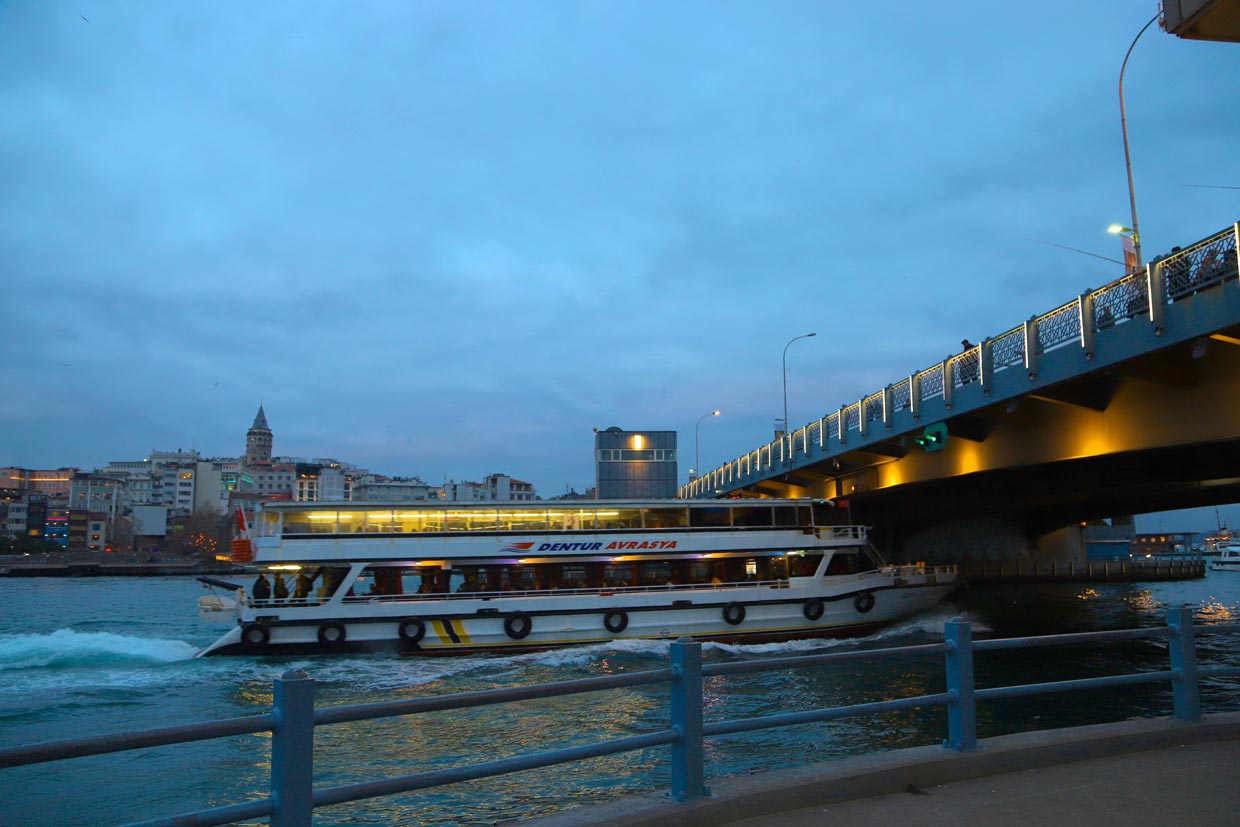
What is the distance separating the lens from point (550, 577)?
2731cm

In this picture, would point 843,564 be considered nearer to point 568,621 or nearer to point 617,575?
point 617,575

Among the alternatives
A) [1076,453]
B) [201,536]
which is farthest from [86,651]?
[201,536]

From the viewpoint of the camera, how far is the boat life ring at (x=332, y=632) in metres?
25.2

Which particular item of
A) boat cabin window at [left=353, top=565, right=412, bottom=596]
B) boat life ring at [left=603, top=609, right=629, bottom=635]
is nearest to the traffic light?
boat life ring at [left=603, top=609, right=629, bottom=635]

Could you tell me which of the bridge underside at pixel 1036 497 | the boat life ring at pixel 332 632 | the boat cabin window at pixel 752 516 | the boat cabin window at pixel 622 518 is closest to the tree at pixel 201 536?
the bridge underside at pixel 1036 497

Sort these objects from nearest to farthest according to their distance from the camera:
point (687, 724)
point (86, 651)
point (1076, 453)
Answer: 1. point (687, 724)
2. point (1076, 453)
3. point (86, 651)

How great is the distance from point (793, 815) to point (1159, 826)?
6.80 feet

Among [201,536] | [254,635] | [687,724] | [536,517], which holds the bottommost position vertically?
[254,635]

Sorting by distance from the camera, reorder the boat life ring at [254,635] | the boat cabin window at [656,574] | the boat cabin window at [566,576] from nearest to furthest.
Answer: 1. the boat life ring at [254,635]
2. the boat cabin window at [566,576]
3. the boat cabin window at [656,574]

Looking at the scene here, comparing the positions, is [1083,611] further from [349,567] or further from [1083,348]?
[349,567]

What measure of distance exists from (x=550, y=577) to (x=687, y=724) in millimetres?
22440

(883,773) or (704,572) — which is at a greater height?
(704,572)

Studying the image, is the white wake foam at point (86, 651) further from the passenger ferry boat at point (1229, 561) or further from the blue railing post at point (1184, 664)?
the passenger ferry boat at point (1229, 561)

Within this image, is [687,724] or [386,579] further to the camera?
[386,579]
